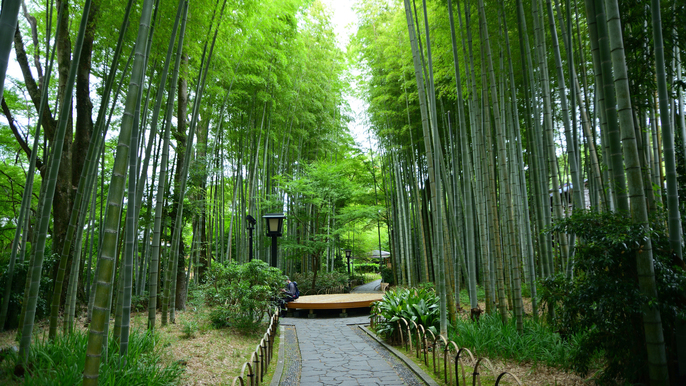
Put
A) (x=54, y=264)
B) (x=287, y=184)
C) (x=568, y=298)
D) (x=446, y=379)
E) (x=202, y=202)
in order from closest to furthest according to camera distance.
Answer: (x=568, y=298) → (x=446, y=379) → (x=54, y=264) → (x=202, y=202) → (x=287, y=184)

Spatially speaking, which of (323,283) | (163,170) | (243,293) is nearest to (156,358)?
(163,170)

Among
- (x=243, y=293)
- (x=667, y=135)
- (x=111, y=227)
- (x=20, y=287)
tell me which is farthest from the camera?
(x=243, y=293)

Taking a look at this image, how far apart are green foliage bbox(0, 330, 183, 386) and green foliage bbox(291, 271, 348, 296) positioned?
315 inches

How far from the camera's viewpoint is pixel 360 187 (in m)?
11.5

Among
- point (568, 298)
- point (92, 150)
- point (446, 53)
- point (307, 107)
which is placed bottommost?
point (568, 298)

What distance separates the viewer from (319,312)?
8.27m

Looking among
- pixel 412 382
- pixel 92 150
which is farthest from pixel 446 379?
pixel 92 150

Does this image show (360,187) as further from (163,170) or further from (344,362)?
(163,170)

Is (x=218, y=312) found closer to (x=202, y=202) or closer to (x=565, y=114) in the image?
(x=202, y=202)

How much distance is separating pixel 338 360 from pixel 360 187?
25.3 feet

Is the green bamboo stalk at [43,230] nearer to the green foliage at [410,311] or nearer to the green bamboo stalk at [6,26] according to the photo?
the green bamboo stalk at [6,26]

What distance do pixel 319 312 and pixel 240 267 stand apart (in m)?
3.22

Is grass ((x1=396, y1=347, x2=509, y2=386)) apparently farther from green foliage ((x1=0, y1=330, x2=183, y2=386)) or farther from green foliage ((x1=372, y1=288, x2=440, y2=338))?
green foliage ((x1=0, y1=330, x2=183, y2=386))

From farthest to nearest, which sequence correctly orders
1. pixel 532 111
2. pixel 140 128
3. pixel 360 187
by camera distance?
pixel 360 187 → pixel 532 111 → pixel 140 128
